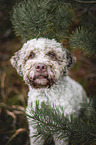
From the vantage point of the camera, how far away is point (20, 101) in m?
3.77

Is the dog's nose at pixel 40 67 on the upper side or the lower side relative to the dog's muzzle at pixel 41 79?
upper

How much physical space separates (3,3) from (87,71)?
3134 millimetres

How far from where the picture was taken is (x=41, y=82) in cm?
186

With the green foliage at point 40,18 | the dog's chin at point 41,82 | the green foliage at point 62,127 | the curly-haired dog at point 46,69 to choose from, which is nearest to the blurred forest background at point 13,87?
the curly-haired dog at point 46,69

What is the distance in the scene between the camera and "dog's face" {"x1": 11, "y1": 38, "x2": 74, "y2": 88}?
181 centimetres

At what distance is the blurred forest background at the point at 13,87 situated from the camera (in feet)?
8.72

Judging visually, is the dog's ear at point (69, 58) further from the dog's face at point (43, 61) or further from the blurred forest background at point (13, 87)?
the blurred forest background at point (13, 87)

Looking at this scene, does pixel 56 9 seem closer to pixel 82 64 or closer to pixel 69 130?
pixel 69 130

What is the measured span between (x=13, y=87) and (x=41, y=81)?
2.45m

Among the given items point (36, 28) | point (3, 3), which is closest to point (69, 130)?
point (36, 28)

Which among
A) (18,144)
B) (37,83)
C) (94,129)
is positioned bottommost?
(18,144)

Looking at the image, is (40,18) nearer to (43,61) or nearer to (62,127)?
(43,61)

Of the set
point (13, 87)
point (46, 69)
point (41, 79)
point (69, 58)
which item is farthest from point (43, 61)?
point (13, 87)

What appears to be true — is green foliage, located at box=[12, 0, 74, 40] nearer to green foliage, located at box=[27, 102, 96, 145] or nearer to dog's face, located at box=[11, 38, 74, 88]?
dog's face, located at box=[11, 38, 74, 88]
